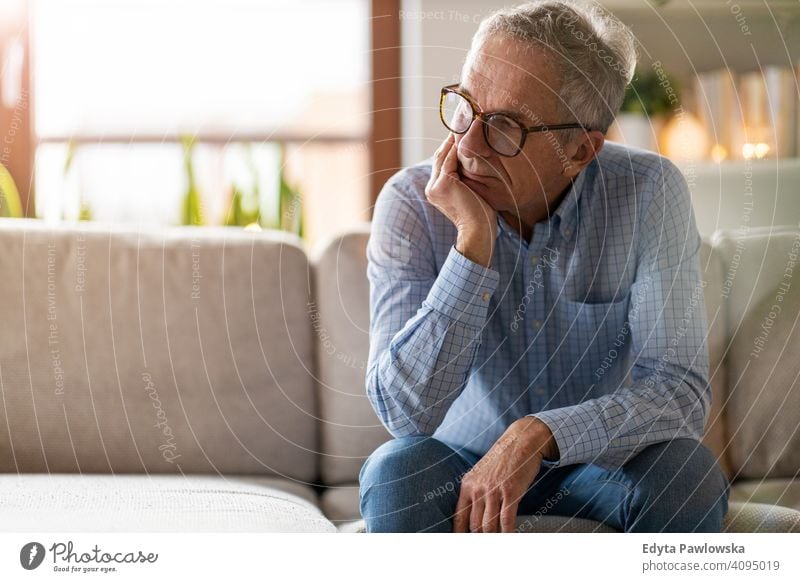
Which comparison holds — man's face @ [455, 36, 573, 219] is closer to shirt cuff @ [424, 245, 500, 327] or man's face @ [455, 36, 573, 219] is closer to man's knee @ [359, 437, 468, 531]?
shirt cuff @ [424, 245, 500, 327]

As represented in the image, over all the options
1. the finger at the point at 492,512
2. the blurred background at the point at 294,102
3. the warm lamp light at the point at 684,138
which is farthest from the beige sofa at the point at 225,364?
the warm lamp light at the point at 684,138

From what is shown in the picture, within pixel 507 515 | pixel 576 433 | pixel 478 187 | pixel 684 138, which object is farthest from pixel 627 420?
pixel 684 138

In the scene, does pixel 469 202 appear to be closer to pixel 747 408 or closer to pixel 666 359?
pixel 666 359

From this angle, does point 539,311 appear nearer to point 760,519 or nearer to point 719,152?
point 760,519

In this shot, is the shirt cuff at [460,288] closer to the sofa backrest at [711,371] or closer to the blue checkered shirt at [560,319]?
the blue checkered shirt at [560,319]

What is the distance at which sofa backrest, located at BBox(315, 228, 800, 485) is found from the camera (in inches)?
44.6

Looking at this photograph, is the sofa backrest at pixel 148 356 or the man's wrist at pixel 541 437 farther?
the sofa backrest at pixel 148 356

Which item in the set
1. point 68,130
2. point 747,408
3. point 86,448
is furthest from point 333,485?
point 68,130

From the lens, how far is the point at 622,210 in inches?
40.5

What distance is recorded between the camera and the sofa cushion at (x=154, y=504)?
0.91 m

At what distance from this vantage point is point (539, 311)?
1037mm

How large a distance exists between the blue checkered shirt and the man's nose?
101mm

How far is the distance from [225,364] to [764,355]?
719 mm

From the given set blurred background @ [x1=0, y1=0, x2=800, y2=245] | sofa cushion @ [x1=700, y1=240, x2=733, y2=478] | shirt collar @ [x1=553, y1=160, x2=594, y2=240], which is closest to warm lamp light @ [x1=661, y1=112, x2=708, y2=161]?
blurred background @ [x1=0, y1=0, x2=800, y2=245]
